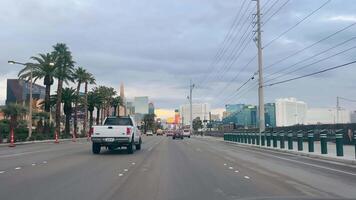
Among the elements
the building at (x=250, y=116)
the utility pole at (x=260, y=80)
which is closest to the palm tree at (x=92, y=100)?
the building at (x=250, y=116)

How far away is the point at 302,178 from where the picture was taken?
54.1 ft

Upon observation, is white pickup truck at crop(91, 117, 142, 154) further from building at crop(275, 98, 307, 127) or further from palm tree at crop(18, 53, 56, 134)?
building at crop(275, 98, 307, 127)

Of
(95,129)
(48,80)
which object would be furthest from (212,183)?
(48,80)

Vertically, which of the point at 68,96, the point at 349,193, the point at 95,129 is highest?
the point at 68,96

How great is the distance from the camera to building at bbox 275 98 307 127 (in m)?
138

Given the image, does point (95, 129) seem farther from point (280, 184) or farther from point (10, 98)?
point (10, 98)

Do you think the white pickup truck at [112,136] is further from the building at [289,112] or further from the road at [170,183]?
the building at [289,112]

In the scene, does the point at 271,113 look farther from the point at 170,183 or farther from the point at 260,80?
the point at 170,183

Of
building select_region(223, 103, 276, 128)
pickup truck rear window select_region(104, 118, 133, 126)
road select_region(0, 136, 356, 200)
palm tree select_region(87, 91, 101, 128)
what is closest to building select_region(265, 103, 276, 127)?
building select_region(223, 103, 276, 128)

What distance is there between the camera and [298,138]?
114ft

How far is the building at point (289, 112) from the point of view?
138 m

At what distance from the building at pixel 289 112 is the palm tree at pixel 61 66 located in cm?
7262

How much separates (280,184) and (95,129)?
54.8 feet

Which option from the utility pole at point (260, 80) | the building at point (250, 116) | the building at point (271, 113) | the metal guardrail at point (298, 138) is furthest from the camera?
the building at point (271, 113)
